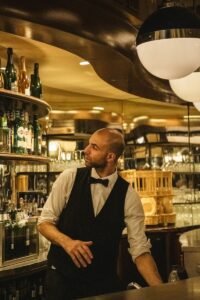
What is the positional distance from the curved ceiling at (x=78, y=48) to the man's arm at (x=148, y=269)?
5.82 ft

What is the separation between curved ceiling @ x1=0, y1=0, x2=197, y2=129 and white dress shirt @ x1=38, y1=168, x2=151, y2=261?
4.13 ft

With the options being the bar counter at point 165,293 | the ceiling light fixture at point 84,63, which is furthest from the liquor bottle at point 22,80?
the bar counter at point 165,293

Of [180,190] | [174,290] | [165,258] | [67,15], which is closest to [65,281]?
[174,290]

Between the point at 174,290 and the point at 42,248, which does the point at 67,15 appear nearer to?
the point at 42,248

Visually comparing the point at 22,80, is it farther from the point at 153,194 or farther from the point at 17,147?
the point at 153,194

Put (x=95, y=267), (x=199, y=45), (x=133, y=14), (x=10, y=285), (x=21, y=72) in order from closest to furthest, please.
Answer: (x=199, y=45) → (x=95, y=267) → (x=10, y=285) → (x=133, y=14) → (x=21, y=72)

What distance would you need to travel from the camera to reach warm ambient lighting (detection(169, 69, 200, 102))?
393 cm

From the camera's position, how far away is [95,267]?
Result: 321cm

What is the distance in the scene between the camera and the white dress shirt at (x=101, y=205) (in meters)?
3.25

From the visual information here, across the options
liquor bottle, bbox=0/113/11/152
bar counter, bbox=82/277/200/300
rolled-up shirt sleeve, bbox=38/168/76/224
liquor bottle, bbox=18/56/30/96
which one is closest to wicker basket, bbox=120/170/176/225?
liquor bottle, bbox=18/56/30/96

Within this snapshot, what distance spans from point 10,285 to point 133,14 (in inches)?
94.5

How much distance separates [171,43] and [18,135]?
8.02ft

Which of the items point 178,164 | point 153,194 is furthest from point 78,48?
point 178,164

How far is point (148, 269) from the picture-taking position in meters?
3.17
